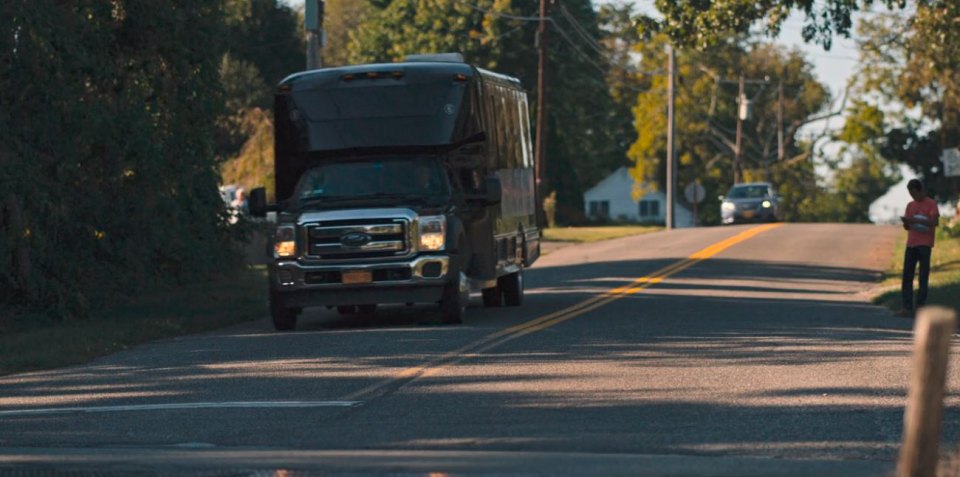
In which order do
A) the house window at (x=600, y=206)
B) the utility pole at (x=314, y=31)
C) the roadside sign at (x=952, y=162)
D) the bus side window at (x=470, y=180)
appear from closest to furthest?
the bus side window at (x=470, y=180) < the utility pole at (x=314, y=31) < the roadside sign at (x=952, y=162) < the house window at (x=600, y=206)

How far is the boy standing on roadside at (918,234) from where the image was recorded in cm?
2194

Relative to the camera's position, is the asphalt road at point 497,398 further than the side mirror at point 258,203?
No

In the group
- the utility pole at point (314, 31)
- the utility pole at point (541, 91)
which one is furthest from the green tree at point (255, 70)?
the utility pole at point (314, 31)

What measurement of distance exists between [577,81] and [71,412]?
219 feet

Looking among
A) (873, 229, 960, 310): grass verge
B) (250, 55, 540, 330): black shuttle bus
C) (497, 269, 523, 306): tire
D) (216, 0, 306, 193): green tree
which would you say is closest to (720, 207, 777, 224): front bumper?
(216, 0, 306, 193): green tree

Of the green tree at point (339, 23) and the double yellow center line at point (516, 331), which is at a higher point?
the green tree at point (339, 23)

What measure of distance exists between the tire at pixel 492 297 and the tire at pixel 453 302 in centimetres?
362

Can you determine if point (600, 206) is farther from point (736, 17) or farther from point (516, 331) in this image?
point (516, 331)

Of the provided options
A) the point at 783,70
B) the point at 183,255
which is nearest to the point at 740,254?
the point at 183,255

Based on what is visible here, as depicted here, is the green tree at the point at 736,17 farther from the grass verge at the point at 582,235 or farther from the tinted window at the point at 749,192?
the tinted window at the point at 749,192

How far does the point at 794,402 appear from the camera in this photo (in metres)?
12.4

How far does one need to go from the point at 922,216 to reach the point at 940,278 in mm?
7610

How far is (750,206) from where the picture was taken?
2635 inches

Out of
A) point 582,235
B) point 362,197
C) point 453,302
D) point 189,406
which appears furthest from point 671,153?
point 189,406
